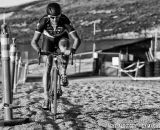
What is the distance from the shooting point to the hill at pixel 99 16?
4812cm

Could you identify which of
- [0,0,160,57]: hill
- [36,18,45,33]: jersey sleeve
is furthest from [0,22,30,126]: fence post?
[0,0,160,57]: hill

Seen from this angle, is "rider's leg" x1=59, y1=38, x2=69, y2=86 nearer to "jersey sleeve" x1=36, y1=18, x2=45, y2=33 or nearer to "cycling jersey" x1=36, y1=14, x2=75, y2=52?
"cycling jersey" x1=36, y1=14, x2=75, y2=52

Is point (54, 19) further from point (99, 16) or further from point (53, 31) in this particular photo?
point (99, 16)

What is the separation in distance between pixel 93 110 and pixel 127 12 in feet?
178

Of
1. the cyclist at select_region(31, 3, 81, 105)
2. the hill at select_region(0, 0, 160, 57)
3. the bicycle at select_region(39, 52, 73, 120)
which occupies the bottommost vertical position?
the bicycle at select_region(39, 52, 73, 120)

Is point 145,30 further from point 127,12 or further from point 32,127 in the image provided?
point 32,127

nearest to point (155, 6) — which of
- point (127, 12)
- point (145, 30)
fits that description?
point (127, 12)

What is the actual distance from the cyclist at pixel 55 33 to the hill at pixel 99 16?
126 ft

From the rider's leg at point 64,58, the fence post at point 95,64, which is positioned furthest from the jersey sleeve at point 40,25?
the fence post at point 95,64

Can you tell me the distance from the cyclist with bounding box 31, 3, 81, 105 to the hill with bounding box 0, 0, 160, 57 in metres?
38.4

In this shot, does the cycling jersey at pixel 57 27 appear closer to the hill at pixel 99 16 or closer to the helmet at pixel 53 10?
the helmet at pixel 53 10

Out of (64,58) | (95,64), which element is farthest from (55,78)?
(95,64)

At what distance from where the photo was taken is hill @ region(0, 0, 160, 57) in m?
48.1

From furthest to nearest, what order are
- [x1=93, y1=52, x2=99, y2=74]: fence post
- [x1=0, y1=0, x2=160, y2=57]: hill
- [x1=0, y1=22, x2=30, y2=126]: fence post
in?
[x1=0, y1=0, x2=160, y2=57]: hill
[x1=93, y1=52, x2=99, y2=74]: fence post
[x1=0, y1=22, x2=30, y2=126]: fence post
